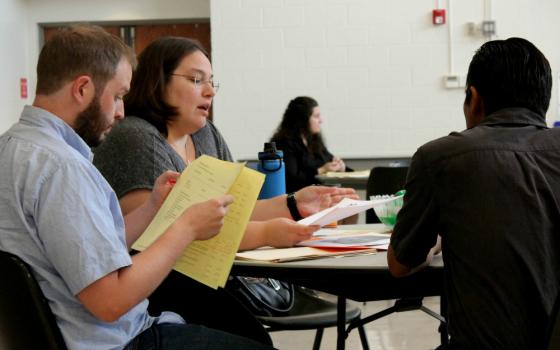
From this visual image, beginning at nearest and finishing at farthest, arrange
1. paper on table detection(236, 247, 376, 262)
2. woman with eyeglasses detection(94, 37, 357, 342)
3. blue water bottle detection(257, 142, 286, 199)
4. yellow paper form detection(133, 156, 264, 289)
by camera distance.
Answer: yellow paper form detection(133, 156, 264, 289) → paper on table detection(236, 247, 376, 262) → woman with eyeglasses detection(94, 37, 357, 342) → blue water bottle detection(257, 142, 286, 199)

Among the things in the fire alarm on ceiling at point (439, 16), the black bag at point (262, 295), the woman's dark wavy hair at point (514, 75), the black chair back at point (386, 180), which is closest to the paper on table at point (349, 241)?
the black bag at point (262, 295)

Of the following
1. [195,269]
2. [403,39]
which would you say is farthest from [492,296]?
[403,39]

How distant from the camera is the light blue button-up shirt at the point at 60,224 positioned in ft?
4.05

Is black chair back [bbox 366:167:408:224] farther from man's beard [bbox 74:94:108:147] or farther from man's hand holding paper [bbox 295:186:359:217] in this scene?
man's beard [bbox 74:94:108:147]

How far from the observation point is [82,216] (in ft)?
4.08

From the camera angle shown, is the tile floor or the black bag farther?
the tile floor

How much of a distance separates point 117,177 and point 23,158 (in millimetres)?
726

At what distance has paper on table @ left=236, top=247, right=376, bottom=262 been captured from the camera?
5.45 ft

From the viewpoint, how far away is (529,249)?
1.32 m

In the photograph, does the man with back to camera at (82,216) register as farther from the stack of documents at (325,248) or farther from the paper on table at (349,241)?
the paper on table at (349,241)

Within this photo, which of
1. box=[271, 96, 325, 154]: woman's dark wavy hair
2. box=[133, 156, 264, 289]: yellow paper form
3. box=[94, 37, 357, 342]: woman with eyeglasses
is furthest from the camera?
box=[271, 96, 325, 154]: woman's dark wavy hair

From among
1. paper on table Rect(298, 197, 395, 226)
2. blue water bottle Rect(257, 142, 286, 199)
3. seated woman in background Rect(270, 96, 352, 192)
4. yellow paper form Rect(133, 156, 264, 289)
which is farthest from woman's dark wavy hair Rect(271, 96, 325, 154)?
yellow paper form Rect(133, 156, 264, 289)

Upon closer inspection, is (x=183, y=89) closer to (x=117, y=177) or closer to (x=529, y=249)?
(x=117, y=177)

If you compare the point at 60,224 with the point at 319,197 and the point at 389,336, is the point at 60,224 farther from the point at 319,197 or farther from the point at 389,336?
the point at 389,336
